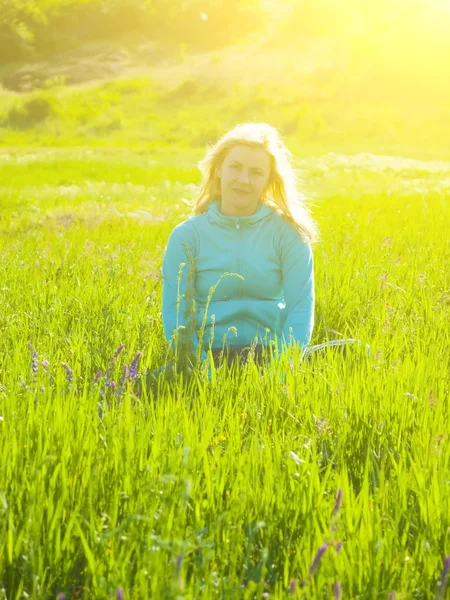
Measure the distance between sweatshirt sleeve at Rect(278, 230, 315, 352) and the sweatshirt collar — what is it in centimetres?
23

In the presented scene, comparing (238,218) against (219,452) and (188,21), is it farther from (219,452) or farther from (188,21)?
(188,21)

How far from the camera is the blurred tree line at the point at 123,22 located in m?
85.4

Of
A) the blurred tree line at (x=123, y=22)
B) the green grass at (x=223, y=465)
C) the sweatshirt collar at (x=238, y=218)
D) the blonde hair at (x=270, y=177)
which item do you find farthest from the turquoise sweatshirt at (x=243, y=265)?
the blurred tree line at (x=123, y=22)

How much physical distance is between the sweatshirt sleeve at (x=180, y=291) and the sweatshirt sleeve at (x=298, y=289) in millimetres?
568

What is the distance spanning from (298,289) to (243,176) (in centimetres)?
78

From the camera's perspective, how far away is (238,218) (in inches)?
187

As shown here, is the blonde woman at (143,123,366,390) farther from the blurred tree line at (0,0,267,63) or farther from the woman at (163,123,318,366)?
the blurred tree line at (0,0,267,63)

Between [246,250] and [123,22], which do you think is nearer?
[246,250]

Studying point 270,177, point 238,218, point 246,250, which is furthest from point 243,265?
point 270,177

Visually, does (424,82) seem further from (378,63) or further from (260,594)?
(260,594)

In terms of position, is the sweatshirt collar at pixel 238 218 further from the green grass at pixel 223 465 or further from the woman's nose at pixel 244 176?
the green grass at pixel 223 465

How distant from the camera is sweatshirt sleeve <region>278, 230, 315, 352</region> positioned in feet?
14.7

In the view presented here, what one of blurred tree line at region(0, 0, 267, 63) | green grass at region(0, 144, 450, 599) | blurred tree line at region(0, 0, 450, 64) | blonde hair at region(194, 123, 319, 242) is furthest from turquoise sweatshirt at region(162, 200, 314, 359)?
blurred tree line at region(0, 0, 267, 63)

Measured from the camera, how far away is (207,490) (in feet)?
7.38
